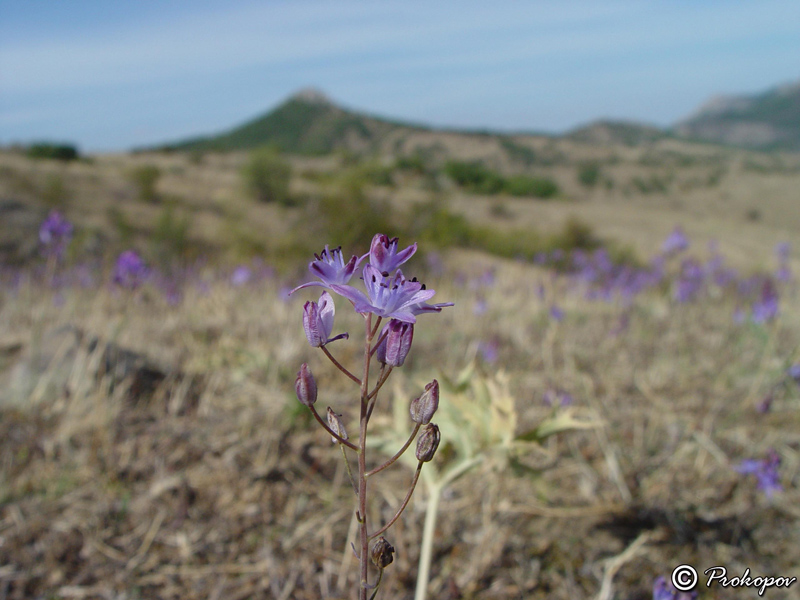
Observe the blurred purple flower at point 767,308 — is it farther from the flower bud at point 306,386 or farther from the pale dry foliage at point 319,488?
the flower bud at point 306,386

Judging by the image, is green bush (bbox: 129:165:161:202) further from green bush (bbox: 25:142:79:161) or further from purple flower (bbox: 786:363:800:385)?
purple flower (bbox: 786:363:800:385)

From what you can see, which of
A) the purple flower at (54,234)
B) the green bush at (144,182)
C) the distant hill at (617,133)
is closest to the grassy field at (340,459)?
the purple flower at (54,234)

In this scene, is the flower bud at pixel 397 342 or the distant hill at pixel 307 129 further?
the distant hill at pixel 307 129

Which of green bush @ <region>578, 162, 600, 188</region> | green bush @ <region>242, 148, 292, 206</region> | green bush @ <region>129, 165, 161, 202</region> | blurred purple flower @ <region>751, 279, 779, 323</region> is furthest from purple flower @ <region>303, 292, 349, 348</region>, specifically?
green bush @ <region>578, 162, 600, 188</region>

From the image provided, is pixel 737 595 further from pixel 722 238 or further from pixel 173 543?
pixel 722 238

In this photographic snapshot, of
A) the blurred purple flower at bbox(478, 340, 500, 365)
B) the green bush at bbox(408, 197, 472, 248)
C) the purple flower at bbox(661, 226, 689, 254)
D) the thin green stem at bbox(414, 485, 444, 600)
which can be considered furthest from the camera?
the green bush at bbox(408, 197, 472, 248)

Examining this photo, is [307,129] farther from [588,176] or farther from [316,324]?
[316,324]

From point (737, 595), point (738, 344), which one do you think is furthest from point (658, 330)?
point (737, 595)
